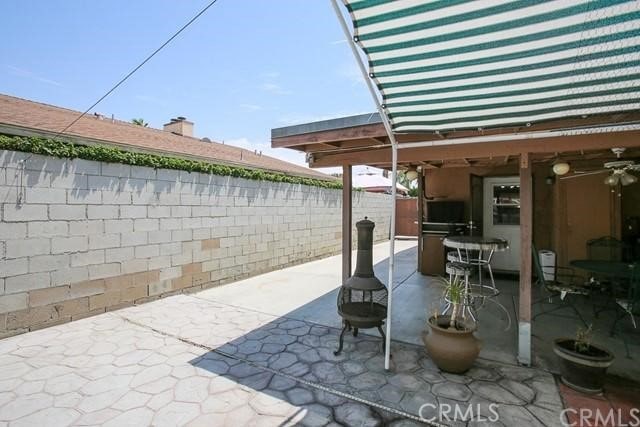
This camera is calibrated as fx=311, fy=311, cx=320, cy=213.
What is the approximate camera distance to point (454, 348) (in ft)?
10.1

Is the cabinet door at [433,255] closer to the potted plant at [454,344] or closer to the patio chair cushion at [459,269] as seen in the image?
the patio chair cushion at [459,269]

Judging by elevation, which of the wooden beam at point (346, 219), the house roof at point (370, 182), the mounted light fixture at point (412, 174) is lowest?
the wooden beam at point (346, 219)

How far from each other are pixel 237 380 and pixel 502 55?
11.6 feet

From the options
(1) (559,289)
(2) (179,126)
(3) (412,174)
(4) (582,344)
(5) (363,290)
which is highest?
(2) (179,126)

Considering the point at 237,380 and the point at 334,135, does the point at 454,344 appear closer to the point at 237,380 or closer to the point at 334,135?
the point at 237,380

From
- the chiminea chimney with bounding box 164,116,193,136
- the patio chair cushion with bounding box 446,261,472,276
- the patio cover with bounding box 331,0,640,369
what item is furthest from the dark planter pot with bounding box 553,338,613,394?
the chiminea chimney with bounding box 164,116,193,136

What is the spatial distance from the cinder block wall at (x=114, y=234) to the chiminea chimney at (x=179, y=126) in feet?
15.1

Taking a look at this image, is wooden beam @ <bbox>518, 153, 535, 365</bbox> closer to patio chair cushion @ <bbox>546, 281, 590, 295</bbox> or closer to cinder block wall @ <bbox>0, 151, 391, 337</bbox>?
patio chair cushion @ <bbox>546, 281, 590, 295</bbox>

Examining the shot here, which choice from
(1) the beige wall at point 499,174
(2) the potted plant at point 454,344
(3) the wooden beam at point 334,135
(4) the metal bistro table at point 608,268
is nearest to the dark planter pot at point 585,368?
(2) the potted plant at point 454,344

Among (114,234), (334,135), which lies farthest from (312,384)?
(114,234)

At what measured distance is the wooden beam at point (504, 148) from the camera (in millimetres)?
3084

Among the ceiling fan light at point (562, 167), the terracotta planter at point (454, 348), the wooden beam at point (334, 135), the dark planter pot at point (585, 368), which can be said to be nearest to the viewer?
the dark planter pot at point (585, 368)

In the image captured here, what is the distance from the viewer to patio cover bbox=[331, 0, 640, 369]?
1714 millimetres

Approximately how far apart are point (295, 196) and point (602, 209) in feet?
22.6
